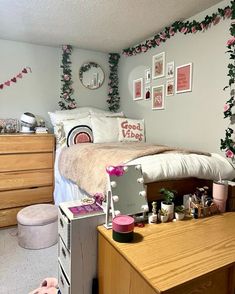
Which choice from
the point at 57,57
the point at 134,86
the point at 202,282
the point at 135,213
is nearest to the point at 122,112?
the point at 134,86

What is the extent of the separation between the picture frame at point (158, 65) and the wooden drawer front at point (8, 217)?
226 cm

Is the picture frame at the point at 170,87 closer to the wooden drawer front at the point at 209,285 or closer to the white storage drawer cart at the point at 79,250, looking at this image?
the white storage drawer cart at the point at 79,250

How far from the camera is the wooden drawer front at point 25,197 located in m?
2.60

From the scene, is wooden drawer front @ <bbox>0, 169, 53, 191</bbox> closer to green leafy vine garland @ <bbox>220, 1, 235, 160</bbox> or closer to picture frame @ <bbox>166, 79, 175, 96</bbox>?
picture frame @ <bbox>166, 79, 175, 96</bbox>

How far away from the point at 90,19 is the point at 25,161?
168 centimetres

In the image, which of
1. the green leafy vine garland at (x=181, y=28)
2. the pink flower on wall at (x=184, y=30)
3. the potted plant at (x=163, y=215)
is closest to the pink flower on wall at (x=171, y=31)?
the green leafy vine garland at (x=181, y=28)

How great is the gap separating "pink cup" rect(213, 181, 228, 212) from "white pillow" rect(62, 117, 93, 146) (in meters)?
1.73

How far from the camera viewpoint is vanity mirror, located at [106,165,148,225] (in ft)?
4.37

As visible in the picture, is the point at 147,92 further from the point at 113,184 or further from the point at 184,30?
the point at 113,184

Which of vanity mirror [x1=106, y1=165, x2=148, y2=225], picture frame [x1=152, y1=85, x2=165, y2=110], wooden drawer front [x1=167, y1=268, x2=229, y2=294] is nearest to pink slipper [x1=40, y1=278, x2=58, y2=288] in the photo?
vanity mirror [x1=106, y1=165, x2=148, y2=225]

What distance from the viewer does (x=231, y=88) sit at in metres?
2.01

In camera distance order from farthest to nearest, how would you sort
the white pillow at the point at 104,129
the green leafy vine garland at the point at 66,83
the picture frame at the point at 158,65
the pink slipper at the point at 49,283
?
1. the green leafy vine garland at the point at 66,83
2. the white pillow at the point at 104,129
3. the picture frame at the point at 158,65
4. the pink slipper at the point at 49,283

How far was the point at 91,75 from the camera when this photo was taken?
356 centimetres

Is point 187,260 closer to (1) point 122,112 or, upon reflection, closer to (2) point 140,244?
(2) point 140,244
